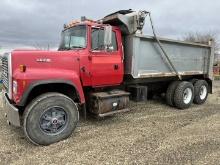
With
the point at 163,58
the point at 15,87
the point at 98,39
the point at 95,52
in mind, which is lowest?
the point at 15,87

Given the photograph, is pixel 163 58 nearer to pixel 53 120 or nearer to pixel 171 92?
pixel 171 92

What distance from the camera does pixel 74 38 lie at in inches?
249

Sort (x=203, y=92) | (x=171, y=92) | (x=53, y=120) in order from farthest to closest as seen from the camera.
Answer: (x=203, y=92) < (x=171, y=92) < (x=53, y=120)

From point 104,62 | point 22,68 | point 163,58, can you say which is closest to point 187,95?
point 163,58

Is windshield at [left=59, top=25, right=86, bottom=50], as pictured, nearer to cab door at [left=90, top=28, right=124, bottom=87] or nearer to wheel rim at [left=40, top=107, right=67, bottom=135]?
cab door at [left=90, top=28, right=124, bottom=87]

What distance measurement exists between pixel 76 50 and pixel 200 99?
17.6ft

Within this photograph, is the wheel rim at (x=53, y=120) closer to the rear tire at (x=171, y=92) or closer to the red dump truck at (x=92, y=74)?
the red dump truck at (x=92, y=74)

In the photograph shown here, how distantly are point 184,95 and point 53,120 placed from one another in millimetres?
4901

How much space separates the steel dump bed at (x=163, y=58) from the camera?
6859 millimetres

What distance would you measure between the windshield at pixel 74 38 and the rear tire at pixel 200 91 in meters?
4.88

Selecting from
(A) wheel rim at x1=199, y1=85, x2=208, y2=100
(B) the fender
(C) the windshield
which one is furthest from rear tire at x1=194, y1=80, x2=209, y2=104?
(B) the fender

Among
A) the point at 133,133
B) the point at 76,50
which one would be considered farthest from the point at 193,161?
the point at 76,50

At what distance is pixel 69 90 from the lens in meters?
5.84

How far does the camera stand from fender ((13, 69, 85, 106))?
489 centimetres
